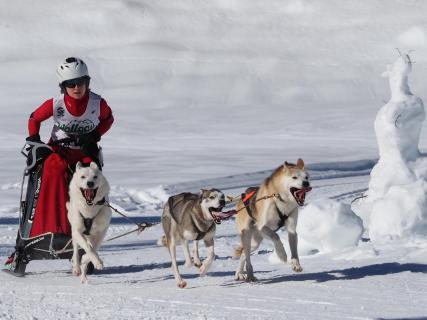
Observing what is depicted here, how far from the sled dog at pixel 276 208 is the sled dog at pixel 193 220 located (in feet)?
0.86

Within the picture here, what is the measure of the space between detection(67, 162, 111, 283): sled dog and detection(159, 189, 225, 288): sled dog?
1.49 feet

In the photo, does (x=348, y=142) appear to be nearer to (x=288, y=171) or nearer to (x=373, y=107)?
(x=373, y=107)

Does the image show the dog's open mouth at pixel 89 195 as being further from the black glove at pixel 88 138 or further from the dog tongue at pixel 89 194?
the black glove at pixel 88 138

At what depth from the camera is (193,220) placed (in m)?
6.32

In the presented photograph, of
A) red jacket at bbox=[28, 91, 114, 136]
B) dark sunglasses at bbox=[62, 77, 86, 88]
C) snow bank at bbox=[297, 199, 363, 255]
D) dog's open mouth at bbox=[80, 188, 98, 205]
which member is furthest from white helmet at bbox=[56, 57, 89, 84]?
snow bank at bbox=[297, 199, 363, 255]

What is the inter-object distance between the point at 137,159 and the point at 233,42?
5836 cm

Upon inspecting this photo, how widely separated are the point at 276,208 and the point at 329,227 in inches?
94.2

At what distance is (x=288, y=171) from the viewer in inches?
241

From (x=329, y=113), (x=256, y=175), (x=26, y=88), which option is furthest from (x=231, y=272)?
(x=26, y=88)

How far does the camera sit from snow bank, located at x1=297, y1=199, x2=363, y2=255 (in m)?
8.59

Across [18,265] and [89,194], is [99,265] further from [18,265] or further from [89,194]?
[18,265]

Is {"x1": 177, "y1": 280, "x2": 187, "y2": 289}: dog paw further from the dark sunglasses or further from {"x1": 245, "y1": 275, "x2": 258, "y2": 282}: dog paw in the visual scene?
the dark sunglasses

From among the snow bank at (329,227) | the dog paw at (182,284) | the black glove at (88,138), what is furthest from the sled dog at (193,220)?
the snow bank at (329,227)

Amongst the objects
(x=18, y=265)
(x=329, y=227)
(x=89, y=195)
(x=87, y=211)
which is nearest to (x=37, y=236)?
(x=18, y=265)
